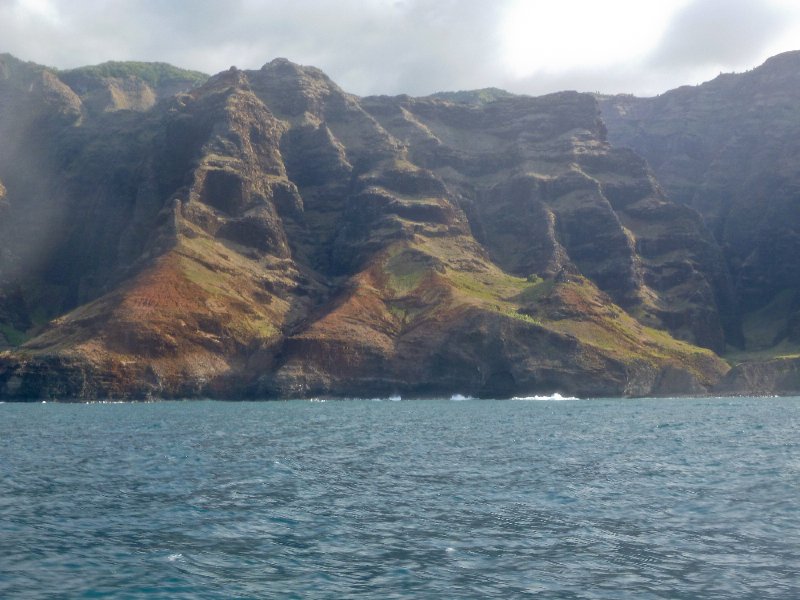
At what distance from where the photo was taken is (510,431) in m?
105

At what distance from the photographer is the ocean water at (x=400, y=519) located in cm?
3675

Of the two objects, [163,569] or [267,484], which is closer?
[163,569]

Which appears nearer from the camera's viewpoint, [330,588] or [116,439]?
[330,588]

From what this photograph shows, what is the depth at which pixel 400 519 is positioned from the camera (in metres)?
48.3

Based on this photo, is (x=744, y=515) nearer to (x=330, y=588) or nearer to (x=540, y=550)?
(x=540, y=550)

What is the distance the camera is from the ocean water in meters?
36.8

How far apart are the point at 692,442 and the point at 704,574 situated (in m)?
52.7

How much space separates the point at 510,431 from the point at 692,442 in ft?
73.6

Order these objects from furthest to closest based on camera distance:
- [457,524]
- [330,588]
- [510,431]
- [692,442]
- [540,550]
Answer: [510,431] < [692,442] < [457,524] < [540,550] < [330,588]

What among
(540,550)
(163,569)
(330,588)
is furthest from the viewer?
(540,550)

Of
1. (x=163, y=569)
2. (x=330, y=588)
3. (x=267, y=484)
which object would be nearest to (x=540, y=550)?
(x=330, y=588)

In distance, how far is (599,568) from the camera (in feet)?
127

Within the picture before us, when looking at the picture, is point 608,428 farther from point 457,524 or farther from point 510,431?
point 457,524

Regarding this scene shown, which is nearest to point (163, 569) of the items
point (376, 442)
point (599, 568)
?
point (599, 568)
